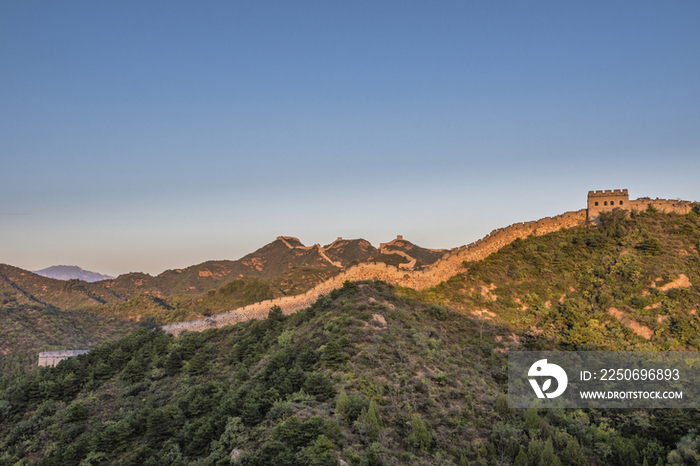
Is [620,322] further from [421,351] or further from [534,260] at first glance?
[421,351]

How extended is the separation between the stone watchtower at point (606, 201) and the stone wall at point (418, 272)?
2.95ft

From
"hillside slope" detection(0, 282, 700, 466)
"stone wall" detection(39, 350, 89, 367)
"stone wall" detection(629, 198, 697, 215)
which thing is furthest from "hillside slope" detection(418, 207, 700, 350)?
"stone wall" detection(39, 350, 89, 367)

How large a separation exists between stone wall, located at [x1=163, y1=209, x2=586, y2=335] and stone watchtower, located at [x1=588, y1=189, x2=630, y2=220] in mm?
898

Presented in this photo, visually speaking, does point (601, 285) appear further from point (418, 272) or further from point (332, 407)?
point (332, 407)

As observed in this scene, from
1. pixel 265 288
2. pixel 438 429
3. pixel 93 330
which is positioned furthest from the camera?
pixel 265 288

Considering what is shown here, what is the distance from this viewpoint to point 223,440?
583 inches

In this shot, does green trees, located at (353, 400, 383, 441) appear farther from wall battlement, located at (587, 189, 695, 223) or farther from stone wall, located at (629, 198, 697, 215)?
stone wall, located at (629, 198, 697, 215)

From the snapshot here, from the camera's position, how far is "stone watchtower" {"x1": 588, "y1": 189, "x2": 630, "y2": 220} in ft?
119

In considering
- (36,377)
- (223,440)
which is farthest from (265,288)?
(223,440)

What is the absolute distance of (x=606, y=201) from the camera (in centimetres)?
3644

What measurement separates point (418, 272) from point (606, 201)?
1848 cm

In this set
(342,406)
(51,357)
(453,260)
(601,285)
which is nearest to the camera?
(342,406)

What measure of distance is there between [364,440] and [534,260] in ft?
86.9

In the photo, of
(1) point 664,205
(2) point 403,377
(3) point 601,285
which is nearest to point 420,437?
(2) point 403,377
